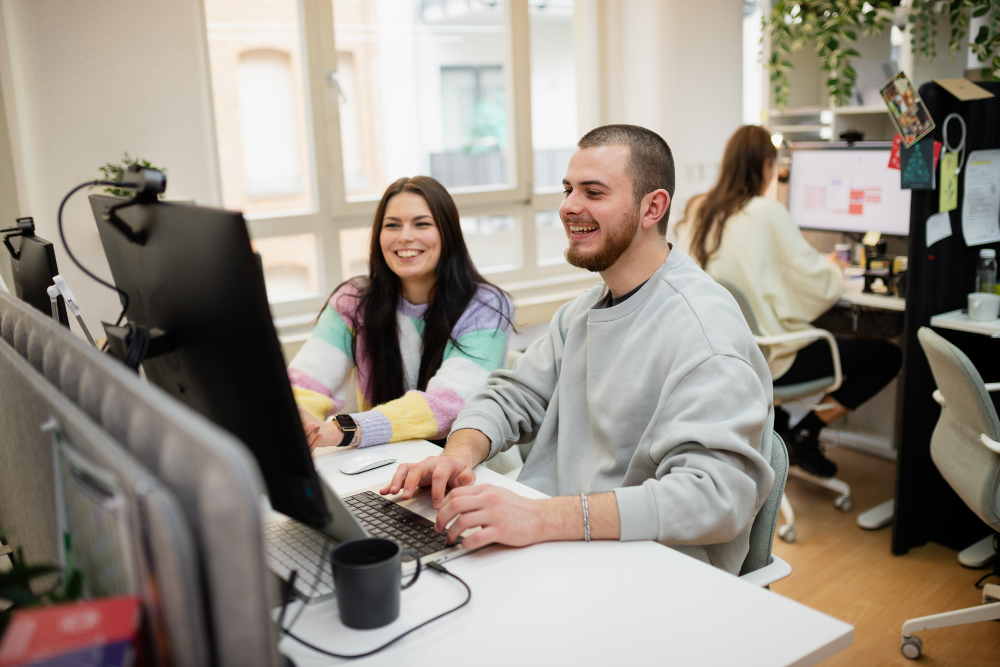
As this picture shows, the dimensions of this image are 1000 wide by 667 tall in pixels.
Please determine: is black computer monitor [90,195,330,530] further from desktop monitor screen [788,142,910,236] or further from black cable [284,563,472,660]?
desktop monitor screen [788,142,910,236]

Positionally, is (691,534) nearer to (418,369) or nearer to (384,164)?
(418,369)

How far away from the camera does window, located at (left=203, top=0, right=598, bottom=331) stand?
3.26 m

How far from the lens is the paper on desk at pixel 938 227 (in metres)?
2.42

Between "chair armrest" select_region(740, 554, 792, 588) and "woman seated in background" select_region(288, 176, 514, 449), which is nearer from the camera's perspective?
"chair armrest" select_region(740, 554, 792, 588)

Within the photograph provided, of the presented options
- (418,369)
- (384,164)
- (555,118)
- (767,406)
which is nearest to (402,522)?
(767,406)

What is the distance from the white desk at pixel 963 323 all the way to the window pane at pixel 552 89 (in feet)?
6.49

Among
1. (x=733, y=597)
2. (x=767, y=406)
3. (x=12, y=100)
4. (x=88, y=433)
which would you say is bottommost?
(x=733, y=597)

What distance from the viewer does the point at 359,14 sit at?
11.2 ft

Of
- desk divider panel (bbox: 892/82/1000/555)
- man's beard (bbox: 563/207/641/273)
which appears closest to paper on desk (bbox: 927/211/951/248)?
desk divider panel (bbox: 892/82/1000/555)

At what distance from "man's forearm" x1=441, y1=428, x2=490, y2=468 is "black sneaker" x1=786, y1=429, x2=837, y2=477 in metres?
2.00

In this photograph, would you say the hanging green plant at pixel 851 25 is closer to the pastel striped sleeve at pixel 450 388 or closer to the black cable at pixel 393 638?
the pastel striped sleeve at pixel 450 388

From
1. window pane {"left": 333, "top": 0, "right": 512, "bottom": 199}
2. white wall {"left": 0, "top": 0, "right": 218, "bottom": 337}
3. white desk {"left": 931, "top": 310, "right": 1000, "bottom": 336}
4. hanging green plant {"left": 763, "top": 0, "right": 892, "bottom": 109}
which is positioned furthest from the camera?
window pane {"left": 333, "top": 0, "right": 512, "bottom": 199}

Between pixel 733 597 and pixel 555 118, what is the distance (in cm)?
345

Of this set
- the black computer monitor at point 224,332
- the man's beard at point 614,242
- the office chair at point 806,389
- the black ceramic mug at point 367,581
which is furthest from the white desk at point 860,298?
the black computer monitor at point 224,332
